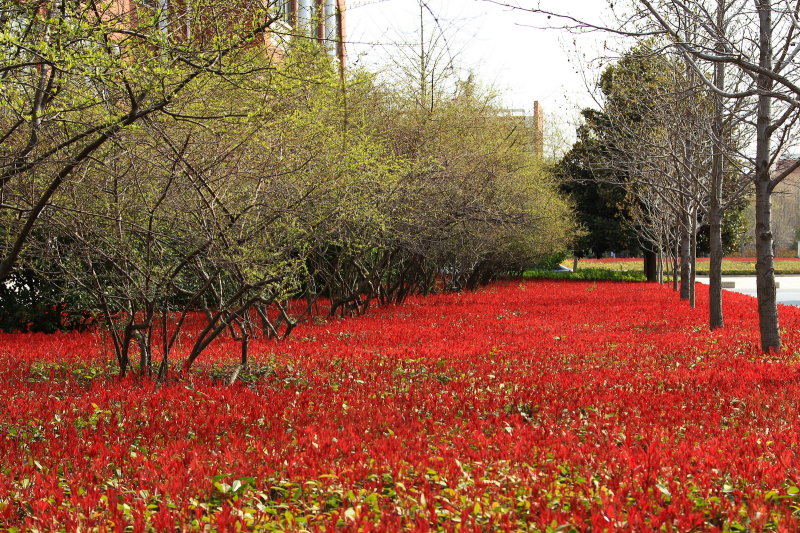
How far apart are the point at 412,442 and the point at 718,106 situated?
347 inches

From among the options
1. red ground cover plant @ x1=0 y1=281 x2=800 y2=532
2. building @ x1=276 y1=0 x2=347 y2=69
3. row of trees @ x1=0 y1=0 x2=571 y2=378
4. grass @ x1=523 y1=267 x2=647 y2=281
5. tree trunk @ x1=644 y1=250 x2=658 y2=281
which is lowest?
red ground cover plant @ x1=0 y1=281 x2=800 y2=532

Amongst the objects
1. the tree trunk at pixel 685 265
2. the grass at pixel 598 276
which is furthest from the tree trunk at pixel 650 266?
the tree trunk at pixel 685 265

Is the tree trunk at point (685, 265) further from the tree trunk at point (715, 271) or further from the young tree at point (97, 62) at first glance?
the young tree at point (97, 62)

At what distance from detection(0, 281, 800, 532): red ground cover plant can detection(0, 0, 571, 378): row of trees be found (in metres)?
1.25

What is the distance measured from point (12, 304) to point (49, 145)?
7.31 meters

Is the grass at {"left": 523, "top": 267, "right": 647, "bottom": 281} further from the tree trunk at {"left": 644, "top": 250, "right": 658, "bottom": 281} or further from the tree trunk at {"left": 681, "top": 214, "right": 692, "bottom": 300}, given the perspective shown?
the tree trunk at {"left": 681, "top": 214, "right": 692, "bottom": 300}

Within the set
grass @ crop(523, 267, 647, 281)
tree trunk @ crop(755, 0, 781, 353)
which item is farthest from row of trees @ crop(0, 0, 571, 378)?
grass @ crop(523, 267, 647, 281)

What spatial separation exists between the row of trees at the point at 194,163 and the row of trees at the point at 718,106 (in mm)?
3260

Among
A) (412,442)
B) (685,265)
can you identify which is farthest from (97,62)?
(685,265)

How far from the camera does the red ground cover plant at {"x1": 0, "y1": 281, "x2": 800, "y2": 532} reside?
12.7 ft

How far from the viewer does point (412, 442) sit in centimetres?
513

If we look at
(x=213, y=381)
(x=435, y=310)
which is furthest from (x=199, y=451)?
(x=435, y=310)

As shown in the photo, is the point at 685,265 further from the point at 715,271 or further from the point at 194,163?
the point at 194,163

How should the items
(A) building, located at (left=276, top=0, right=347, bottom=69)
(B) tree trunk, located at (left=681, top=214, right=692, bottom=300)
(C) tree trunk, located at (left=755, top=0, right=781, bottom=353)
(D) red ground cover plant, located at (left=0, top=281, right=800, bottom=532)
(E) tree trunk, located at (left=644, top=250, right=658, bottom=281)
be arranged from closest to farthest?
(D) red ground cover plant, located at (left=0, top=281, right=800, bottom=532) < (A) building, located at (left=276, top=0, right=347, bottom=69) < (C) tree trunk, located at (left=755, top=0, right=781, bottom=353) < (B) tree trunk, located at (left=681, top=214, right=692, bottom=300) < (E) tree trunk, located at (left=644, top=250, right=658, bottom=281)
